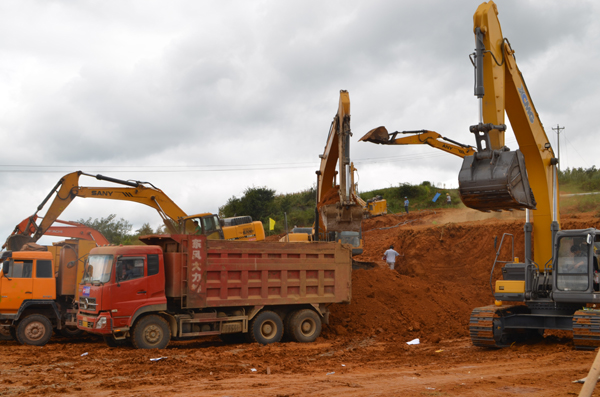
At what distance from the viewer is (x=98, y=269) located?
12.9m

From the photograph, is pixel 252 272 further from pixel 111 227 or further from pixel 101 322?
pixel 111 227

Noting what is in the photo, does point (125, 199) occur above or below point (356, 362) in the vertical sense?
above

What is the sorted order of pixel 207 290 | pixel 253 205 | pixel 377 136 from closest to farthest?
pixel 207 290 < pixel 377 136 < pixel 253 205

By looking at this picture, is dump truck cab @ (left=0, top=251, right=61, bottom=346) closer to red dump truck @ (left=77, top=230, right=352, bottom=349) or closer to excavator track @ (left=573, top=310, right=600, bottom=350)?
red dump truck @ (left=77, top=230, right=352, bottom=349)

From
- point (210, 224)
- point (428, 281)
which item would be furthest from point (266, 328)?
point (428, 281)

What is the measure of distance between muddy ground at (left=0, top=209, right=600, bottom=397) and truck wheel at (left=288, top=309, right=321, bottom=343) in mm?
381

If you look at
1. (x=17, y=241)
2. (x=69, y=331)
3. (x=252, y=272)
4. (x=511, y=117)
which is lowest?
Answer: (x=69, y=331)

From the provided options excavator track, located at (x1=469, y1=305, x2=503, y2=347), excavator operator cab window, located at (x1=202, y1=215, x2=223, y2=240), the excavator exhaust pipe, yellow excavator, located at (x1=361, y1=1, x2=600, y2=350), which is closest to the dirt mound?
excavator track, located at (x1=469, y1=305, x2=503, y2=347)

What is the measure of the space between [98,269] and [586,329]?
402 inches

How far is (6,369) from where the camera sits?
1056 cm

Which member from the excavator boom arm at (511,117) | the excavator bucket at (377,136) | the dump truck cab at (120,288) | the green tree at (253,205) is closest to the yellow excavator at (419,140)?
the excavator bucket at (377,136)

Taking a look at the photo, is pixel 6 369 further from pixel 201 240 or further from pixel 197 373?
pixel 201 240

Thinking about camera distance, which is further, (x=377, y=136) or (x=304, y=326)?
(x=304, y=326)

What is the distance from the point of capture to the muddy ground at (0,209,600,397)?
820 cm
